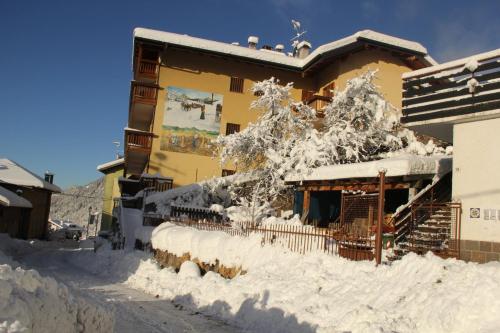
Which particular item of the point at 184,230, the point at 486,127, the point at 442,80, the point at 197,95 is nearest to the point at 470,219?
the point at 486,127

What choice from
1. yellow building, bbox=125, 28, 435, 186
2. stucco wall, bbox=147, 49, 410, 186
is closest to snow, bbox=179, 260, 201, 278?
yellow building, bbox=125, 28, 435, 186

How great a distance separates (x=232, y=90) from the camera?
32344 millimetres

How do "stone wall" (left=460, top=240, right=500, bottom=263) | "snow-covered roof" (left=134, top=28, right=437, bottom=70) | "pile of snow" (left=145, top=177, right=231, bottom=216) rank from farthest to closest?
"snow-covered roof" (left=134, top=28, right=437, bottom=70)
"pile of snow" (left=145, top=177, right=231, bottom=216)
"stone wall" (left=460, top=240, right=500, bottom=263)

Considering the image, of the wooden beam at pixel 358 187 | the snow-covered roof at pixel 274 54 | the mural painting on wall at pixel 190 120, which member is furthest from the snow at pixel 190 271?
the snow-covered roof at pixel 274 54

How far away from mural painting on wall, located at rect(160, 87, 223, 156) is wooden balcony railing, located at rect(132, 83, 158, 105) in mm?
967

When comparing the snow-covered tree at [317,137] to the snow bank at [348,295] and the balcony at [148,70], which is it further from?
the snow bank at [348,295]

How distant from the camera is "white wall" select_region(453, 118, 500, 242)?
11977 mm

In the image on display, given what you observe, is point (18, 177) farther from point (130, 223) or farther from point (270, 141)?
point (270, 141)

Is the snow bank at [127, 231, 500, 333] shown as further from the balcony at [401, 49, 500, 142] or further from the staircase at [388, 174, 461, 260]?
the balcony at [401, 49, 500, 142]

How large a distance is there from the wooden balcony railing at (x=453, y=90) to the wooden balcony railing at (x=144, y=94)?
18.2 m

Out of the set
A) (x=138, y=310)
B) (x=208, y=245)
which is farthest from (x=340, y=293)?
(x=208, y=245)

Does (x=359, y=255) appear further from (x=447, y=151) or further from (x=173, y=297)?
(x=447, y=151)

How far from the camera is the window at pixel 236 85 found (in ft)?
106

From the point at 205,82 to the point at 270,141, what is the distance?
880cm
